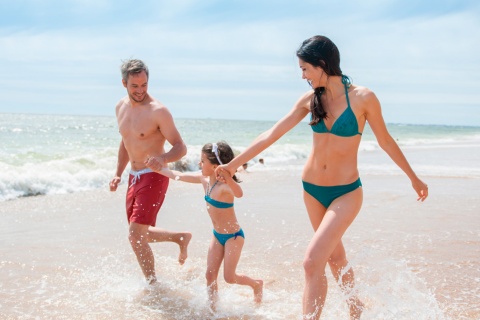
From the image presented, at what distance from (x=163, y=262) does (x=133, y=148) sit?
169cm

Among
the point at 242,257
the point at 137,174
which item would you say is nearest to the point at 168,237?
the point at 137,174

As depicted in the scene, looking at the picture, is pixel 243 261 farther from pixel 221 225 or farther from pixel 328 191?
pixel 328 191

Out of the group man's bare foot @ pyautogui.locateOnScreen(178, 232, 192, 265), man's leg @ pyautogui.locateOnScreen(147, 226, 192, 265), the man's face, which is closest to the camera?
the man's face

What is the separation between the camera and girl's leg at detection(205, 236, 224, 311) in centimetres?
509

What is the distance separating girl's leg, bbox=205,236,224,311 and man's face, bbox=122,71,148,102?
1.62 meters

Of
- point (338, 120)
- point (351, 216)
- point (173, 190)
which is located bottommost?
point (173, 190)

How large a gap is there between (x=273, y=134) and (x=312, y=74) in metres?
0.49

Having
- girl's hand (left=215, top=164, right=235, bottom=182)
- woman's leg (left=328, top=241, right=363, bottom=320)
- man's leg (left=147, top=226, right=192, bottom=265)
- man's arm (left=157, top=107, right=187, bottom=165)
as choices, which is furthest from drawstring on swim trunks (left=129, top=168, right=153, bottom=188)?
woman's leg (left=328, top=241, right=363, bottom=320)

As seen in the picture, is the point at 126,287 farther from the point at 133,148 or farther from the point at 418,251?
the point at 418,251

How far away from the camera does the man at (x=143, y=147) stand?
5.52 m

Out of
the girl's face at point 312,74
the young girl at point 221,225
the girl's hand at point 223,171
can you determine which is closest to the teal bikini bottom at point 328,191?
the girl's hand at point 223,171

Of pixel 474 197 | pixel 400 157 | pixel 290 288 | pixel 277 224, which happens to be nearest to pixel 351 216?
pixel 400 157

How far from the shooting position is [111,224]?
28.7ft

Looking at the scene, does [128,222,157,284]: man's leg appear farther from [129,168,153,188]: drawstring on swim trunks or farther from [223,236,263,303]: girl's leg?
[223,236,263,303]: girl's leg
